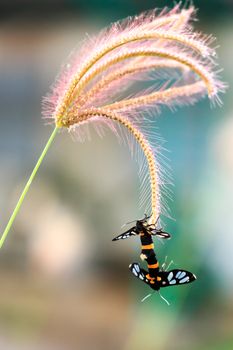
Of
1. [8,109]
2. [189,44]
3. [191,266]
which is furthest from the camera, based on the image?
[8,109]

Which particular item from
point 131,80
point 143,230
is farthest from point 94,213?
point 143,230

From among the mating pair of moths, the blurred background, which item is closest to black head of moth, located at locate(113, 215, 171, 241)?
the mating pair of moths

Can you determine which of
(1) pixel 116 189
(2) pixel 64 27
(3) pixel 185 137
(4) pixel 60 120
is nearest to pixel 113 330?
(1) pixel 116 189

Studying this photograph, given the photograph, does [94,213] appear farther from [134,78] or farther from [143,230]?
[143,230]

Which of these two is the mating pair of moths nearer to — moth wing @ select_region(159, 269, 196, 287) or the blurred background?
moth wing @ select_region(159, 269, 196, 287)

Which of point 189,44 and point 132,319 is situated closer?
point 189,44

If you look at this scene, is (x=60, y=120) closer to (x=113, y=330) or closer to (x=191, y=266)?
(x=191, y=266)

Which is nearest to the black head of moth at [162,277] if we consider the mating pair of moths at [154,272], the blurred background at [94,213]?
the mating pair of moths at [154,272]

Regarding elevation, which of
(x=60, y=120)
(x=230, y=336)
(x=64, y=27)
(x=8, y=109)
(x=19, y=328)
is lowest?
(x=19, y=328)
